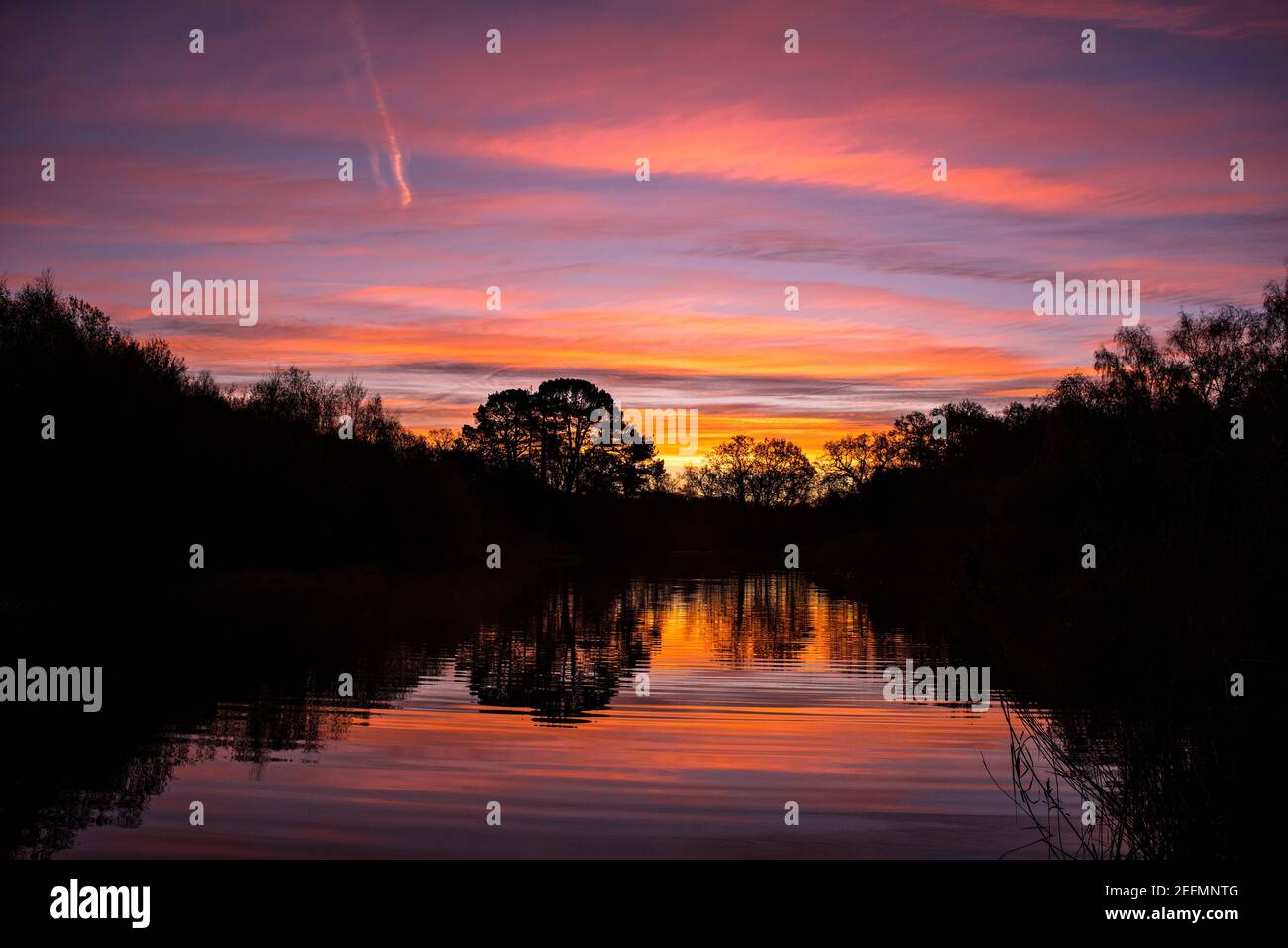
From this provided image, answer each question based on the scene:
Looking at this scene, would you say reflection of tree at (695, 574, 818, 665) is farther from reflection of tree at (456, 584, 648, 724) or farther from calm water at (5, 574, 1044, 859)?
reflection of tree at (456, 584, 648, 724)

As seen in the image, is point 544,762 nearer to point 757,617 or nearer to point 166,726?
point 166,726

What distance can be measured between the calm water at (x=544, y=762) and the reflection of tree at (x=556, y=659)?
12cm

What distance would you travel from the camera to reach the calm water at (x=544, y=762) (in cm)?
1002

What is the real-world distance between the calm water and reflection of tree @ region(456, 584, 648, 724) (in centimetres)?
12

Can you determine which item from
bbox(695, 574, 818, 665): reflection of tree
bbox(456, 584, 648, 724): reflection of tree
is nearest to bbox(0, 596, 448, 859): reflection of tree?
bbox(456, 584, 648, 724): reflection of tree

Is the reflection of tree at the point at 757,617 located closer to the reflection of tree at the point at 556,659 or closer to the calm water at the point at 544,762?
the calm water at the point at 544,762

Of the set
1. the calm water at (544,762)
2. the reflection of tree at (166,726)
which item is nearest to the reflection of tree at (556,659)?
the calm water at (544,762)

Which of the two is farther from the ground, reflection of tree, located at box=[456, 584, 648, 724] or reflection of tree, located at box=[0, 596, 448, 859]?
reflection of tree, located at box=[0, 596, 448, 859]

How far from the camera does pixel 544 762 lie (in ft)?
44.8

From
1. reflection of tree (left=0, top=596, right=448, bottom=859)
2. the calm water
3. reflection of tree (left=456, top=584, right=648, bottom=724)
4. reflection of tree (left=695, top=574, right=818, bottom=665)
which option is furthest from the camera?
reflection of tree (left=695, top=574, right=818, bottom=665)

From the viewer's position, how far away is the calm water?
32.9ft

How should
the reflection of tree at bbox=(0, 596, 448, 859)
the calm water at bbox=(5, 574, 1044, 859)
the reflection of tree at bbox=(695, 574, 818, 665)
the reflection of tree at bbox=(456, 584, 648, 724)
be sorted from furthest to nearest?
the reflection of tree at bbox=(695, 574, 818, 665) < the reflection of tree at bbox=(456, 584, 648, 724) < the reflection of tree at bbox=(0, 596, 448, 859) < the calm water at bbox=(5, 574, 1044, 859)
